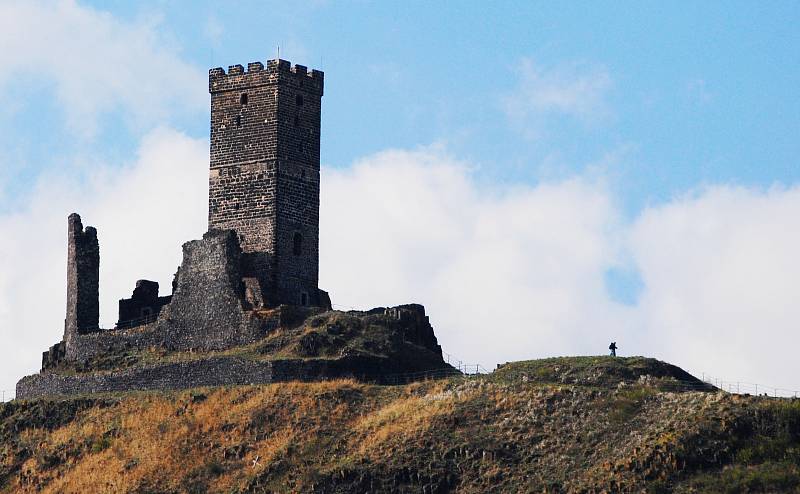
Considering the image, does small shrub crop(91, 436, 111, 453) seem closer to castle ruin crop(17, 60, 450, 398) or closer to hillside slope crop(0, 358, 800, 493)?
hillside slope crop(0, 358, 800, 493)

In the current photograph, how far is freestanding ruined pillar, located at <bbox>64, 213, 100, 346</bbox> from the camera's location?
82250 mm

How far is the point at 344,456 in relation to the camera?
67.7 metres

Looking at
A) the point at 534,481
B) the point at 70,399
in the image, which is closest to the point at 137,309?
the point at 70,399

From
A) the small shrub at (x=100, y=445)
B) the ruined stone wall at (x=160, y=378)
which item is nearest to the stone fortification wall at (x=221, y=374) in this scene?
the ruined stone wall at (x=160, y=378)

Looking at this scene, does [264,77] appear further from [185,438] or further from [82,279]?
[185,438]

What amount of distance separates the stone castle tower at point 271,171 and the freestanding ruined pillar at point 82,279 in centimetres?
471

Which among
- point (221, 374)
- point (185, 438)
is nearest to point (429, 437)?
point (185, 438)

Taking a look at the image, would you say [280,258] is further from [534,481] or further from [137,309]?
[534,481]

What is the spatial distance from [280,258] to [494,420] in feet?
50.6

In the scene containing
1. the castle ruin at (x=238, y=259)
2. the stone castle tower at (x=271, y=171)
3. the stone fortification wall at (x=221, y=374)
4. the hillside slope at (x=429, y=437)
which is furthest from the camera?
the stone castle tower at (x=271, y=171)

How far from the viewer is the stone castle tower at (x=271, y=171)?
8069cm

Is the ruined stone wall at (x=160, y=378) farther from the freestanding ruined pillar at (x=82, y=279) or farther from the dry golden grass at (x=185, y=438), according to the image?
the freestanding ruined pillar at (x=82, y=279)

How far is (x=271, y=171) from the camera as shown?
8112 cm

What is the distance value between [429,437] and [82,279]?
67.2 ft
